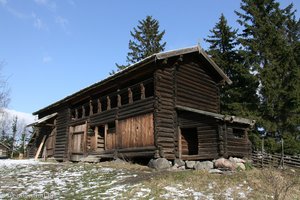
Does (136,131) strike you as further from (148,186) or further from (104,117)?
(148,186)

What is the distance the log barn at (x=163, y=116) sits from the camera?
1773cm

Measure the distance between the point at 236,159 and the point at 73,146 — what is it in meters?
14.3

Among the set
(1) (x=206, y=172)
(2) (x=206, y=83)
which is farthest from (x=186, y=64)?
(1) (x=206, y=172)

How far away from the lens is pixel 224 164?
52.1ft

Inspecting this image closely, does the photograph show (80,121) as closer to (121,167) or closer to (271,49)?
(121,167)

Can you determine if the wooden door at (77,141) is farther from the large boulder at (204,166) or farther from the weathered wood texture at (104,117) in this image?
the large boulder at (204,166)

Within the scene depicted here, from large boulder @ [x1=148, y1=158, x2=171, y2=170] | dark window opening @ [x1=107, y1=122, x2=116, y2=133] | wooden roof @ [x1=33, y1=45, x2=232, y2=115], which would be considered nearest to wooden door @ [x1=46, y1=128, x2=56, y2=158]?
wooden roof @ [x1=33, y1=45, x2=232, y2=115]

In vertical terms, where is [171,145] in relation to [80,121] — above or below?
below

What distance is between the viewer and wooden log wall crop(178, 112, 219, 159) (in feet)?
56.5

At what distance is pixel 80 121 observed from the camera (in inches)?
1003

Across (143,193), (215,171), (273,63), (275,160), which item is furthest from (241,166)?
(273,63)

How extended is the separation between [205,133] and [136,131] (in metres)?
4.21

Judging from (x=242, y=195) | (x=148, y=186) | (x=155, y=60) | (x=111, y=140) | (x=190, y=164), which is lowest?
(x=242, y=195)

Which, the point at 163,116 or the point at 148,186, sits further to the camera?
the point at 163,116
